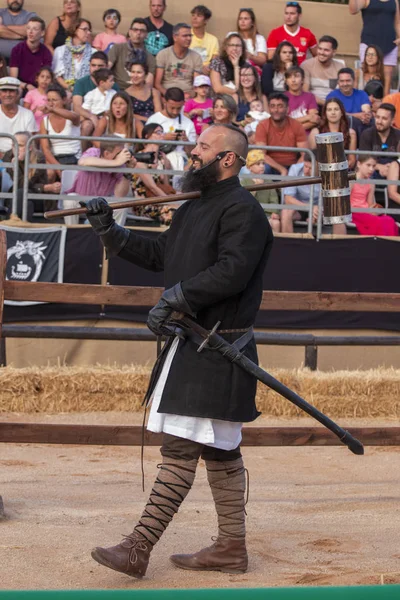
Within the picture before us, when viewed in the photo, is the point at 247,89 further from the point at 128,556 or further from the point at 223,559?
the point at 128,556

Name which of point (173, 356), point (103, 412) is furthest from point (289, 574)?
point (103, 412)

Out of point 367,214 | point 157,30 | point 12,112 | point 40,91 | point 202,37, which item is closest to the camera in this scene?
point 12,112

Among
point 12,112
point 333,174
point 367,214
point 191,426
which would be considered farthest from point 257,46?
point 191,426

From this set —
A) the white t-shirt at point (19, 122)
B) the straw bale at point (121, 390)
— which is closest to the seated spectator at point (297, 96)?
the white t-shirt at point (19, 122)

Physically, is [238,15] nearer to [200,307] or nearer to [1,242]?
[1,242]

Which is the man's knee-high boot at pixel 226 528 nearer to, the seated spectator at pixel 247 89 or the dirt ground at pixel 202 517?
the dirt ground at pixel 202 517

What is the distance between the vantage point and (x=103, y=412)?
26.3 feet

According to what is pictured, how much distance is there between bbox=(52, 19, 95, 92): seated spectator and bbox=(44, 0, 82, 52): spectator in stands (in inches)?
12.0

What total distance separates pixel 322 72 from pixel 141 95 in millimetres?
2836

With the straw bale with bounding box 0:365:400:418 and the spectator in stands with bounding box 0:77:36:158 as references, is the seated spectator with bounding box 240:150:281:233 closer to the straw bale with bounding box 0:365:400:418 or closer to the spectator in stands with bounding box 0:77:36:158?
the spectator in stands with bounding box 0:77:36:158

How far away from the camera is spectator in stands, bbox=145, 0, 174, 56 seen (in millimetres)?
12758

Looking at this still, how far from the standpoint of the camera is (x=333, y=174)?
15.1 ft

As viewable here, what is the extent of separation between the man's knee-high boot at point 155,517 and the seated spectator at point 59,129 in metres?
6.76

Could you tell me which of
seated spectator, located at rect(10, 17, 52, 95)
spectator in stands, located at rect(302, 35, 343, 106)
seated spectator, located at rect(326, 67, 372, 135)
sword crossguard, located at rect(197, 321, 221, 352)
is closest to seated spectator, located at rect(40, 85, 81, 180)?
seated spectator, located at rect(10, 17, 52, 95)
